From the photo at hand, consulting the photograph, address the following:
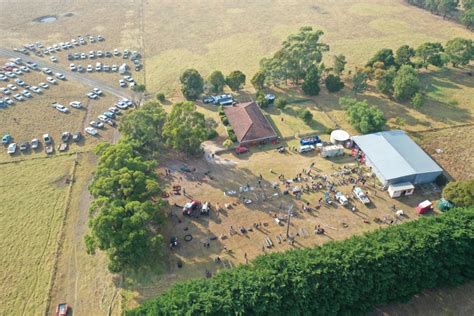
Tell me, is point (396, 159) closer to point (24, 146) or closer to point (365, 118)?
point (365, 118)

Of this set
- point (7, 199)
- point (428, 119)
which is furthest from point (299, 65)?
point (7, 199)

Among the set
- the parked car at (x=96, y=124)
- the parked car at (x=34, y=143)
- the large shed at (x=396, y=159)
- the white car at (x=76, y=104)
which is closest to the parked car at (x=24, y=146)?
the parked car at (x=34, y=143)

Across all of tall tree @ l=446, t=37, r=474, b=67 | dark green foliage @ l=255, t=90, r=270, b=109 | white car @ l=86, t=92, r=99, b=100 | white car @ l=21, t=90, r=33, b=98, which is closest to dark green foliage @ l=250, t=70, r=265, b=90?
dark green foliage @ l=255, t=90, r=270, b=109

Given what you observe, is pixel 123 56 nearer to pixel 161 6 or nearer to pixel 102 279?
pixel 161 6

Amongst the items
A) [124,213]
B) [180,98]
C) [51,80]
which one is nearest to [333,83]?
[180,98]

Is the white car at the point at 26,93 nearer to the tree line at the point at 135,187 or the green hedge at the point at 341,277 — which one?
the tree line at the point at 135,187

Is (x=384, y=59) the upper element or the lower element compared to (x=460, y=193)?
upper

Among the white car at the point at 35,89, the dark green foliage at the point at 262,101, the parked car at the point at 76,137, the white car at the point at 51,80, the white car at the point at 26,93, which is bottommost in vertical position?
the parked car at the point at 76,137

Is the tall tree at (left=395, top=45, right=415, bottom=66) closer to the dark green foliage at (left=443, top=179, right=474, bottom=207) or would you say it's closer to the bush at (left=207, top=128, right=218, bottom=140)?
the dark green foliage at (left=443, top=179, right=474, bottom=207)
